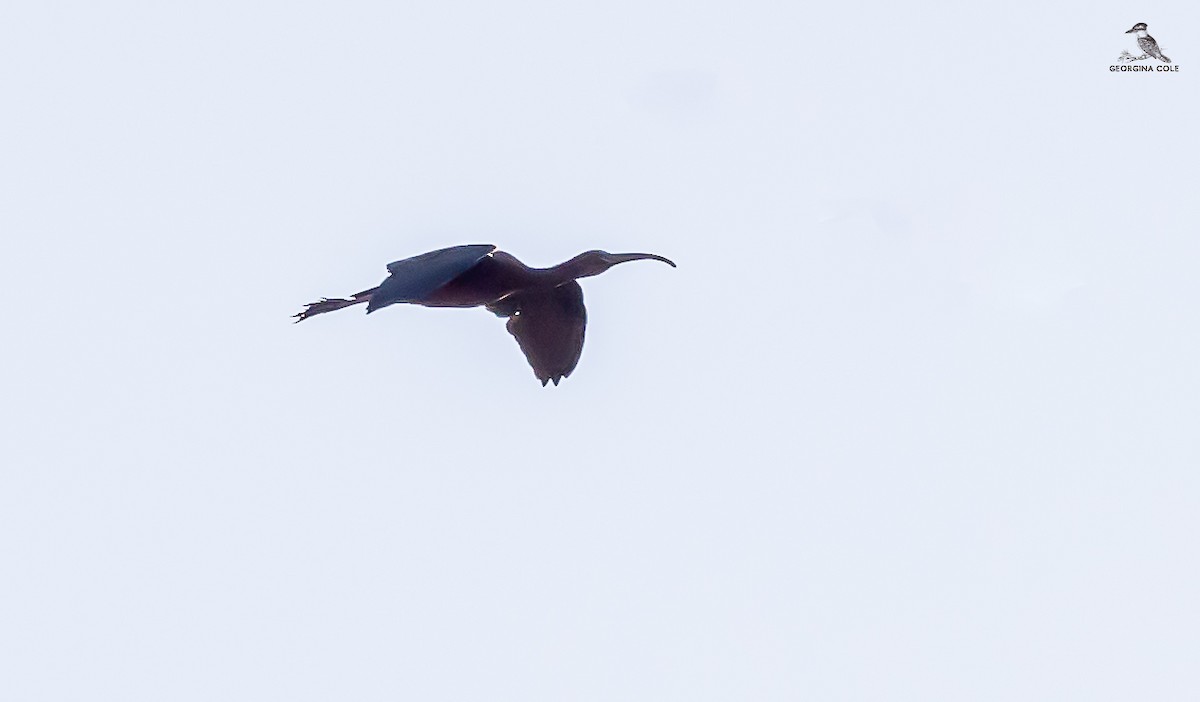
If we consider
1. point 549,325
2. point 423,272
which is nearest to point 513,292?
point 549,325

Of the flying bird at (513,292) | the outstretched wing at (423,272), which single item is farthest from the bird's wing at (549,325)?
the outstretched wing at (423,272)

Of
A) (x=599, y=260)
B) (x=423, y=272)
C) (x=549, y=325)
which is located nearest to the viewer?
(x=423, y=272)

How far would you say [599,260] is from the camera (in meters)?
14.3

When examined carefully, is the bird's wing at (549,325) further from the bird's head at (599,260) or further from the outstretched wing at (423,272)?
the outstretched wing at (423,272)

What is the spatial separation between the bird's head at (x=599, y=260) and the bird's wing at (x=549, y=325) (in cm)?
41

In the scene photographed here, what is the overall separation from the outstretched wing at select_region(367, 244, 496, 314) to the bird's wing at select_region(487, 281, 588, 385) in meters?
1.64

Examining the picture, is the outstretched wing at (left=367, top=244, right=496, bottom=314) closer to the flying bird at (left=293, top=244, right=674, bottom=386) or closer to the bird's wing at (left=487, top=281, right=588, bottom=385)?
the flying bird at (left=293, top=244, right=674, bottom=386)

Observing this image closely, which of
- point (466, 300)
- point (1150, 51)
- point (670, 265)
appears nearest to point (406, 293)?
point (466, 300)

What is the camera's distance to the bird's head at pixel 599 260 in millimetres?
14258

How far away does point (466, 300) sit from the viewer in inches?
567

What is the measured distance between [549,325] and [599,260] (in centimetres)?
117

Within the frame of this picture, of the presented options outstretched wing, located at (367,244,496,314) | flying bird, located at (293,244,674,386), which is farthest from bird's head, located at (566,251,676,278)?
outstretched wing, located at (367,244,496,314)

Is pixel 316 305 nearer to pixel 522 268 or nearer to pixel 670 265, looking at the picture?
pixel 522 268

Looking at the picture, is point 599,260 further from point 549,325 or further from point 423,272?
point 423,272
